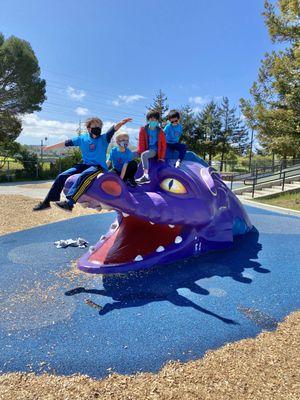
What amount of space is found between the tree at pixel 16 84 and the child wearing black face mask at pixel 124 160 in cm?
2650

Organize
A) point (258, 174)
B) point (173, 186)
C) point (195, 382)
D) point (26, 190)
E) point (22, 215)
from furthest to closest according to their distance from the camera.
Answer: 1. point (258, 174)
2. point (26, 190)
3. point (22, 215)
4. point (173, 186)
5. point (195, 382)

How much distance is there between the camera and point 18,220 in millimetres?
10391

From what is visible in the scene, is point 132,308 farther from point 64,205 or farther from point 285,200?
point 285,200

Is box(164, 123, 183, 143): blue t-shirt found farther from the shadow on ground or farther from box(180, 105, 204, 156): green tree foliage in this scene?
box(180, 105, 204, 156): green tree foliage

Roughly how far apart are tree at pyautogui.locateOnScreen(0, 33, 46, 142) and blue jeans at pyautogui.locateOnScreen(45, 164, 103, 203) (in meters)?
27.1

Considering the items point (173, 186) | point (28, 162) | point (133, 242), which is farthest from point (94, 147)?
point (28, 162)

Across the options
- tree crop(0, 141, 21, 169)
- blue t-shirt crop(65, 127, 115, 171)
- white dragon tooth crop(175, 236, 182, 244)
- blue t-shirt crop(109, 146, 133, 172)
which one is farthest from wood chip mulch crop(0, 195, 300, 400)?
tree crop(0, 141, 21, 169)

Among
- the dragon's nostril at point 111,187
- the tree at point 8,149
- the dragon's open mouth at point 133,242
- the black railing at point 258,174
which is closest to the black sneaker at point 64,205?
the dragon's nostril at point 111,187

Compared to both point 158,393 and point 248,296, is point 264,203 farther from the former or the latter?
point 158,393

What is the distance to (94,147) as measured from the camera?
446cm

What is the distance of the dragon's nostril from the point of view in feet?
14.1

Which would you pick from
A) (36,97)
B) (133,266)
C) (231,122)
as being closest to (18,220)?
(133,266)

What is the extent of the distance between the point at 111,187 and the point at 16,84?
2826 cm

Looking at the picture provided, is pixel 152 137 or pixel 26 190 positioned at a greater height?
pixel 152 137
